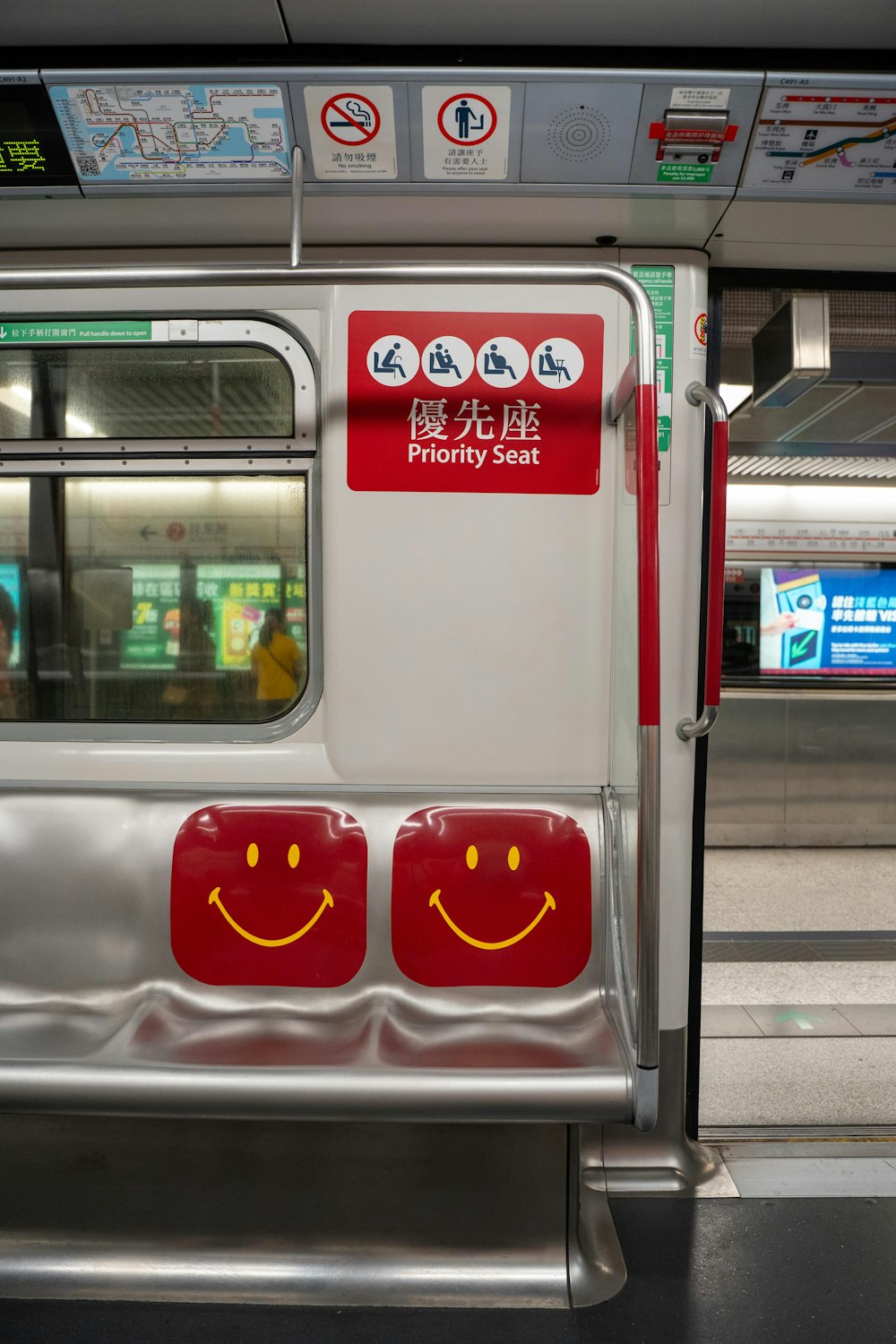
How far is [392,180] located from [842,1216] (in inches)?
114

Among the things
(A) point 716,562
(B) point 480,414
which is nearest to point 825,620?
(A) point 716,562

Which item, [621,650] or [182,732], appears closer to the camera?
[621,650]

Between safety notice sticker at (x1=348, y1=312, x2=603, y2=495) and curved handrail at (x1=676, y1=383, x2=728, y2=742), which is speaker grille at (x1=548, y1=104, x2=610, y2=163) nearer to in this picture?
safety notice sticker at (x1=348, y1=312, x2=603, y2=495)

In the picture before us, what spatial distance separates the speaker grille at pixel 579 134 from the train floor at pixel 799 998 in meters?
2.74

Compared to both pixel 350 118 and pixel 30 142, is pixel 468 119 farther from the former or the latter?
pixel 30 142

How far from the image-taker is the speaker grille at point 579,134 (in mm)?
1901

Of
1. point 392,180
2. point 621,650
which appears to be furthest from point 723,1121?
point 392,180

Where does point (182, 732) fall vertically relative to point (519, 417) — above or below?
below

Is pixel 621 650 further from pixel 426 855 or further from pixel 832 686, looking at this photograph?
pixel 832 686

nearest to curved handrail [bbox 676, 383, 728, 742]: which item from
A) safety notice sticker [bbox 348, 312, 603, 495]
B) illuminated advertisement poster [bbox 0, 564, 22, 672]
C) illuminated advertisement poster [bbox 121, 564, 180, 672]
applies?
safety notice sticker [bbox 348, 312, 603, 495]

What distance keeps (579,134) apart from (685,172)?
28cm

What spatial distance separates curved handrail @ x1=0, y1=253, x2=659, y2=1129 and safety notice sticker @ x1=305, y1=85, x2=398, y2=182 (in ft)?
0.82

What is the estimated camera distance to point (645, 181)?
6.67 ft

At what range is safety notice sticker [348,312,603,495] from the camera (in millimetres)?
2348
